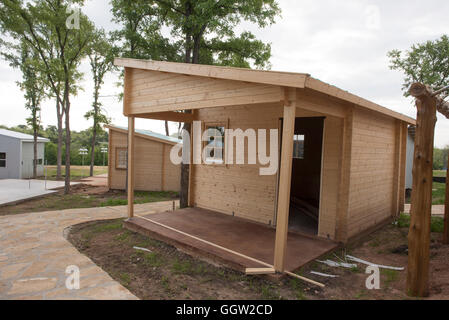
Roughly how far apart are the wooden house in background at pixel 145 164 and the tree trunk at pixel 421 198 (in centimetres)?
1030

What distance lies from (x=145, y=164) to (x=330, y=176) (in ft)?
30.4

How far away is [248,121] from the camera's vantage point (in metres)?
6.18

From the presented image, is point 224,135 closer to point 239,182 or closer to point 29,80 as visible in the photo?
point 239,182

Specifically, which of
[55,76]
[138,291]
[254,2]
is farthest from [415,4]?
[55,76]

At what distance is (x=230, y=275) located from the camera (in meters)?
3.78

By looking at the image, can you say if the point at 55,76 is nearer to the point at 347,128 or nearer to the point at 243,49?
the point at 243,49

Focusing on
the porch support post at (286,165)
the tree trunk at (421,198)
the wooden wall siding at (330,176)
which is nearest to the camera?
the tree trunk at (421,198)

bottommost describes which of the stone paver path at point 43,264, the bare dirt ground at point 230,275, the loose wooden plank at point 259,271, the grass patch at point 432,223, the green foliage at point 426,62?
the stone paver path at point 43,264

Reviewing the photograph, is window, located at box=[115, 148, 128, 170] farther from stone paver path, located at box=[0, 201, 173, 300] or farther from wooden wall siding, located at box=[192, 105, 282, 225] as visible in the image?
wooden wall siding, located at box=[192, 105, 282, 225]

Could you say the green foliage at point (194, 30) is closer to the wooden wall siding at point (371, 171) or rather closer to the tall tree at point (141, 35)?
the tall tree at point (141, 35)

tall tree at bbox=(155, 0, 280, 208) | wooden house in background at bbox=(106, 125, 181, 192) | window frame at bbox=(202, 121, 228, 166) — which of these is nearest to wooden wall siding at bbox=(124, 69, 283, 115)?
window frame at bbox=(202, 121, 228, 166)

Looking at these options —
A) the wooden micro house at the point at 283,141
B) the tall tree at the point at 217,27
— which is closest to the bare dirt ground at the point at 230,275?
the wooden micro house at the point at 283,141

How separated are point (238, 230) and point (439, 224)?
436 cm

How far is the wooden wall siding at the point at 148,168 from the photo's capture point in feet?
41.2
